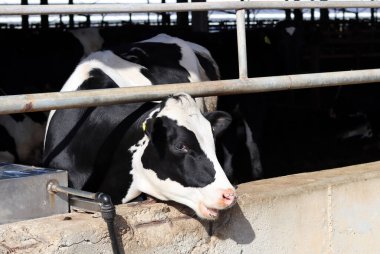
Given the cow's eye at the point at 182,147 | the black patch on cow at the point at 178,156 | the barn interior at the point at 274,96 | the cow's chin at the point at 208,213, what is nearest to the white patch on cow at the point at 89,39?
the barn interior at the point at 274,96

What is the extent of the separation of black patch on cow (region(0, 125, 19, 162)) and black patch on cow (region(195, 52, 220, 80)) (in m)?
2.00

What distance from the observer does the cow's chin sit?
3.28m

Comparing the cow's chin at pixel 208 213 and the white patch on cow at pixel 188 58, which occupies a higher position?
the cow's chin at pixel 208 213

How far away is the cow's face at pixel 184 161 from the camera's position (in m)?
3.33

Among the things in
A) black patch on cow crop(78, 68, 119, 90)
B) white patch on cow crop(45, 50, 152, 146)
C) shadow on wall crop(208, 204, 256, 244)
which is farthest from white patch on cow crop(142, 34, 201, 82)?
shadow on wall crop(208, 204, 256, 244)

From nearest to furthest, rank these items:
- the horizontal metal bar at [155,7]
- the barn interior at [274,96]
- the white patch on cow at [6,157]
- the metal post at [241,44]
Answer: the horizontal metal bar at [155,7] → the metal post at [241,44] → the white patch on cow at [6,157] → the barn interior at [274,96]

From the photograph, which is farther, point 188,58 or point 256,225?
point 188,58

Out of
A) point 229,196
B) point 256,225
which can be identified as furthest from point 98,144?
point 229,196

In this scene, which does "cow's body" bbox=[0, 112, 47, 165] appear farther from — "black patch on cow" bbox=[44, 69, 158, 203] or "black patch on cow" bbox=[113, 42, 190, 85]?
"black patch on cow" bbox=[44, 69, 158, 203]

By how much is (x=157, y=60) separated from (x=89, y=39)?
376 centimetres

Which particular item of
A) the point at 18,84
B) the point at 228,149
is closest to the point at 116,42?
the point at 18,84

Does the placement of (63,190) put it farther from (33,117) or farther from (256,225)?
(33,117)

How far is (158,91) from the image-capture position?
3.48 meters

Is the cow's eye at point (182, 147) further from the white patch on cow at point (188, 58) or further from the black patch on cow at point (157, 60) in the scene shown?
the white patch on cow at point (188, 58)
